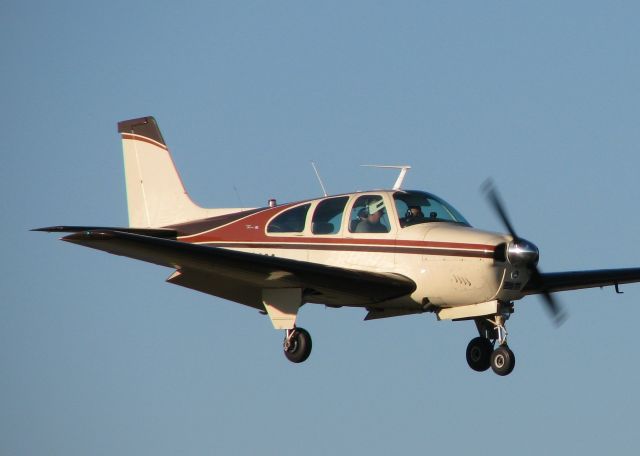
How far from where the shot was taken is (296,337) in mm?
23688

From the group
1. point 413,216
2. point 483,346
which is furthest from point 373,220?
point 483,346

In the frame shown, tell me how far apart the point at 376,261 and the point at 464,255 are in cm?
160

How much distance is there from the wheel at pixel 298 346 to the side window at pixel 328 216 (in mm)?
1817

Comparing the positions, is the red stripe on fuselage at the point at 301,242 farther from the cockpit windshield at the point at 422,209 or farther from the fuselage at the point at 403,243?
the cockpit windshield at the point at 422,209

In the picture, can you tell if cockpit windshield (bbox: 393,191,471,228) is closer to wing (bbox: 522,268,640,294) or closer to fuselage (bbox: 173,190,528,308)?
fuselage (bbox: 173,190,528,308)

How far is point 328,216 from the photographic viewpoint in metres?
24.0

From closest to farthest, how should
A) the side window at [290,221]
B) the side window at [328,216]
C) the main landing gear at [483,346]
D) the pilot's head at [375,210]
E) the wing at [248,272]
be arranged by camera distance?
the wing at [248,272]
the pilot's head at [375,210]
the side window at [328,216]
the main landing gear at [483,346]
the side window at [290,221]

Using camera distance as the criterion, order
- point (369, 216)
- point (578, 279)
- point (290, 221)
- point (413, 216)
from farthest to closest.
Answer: point (578, 279) → point (290, 221) → point (369, 216) → point (413, 216)

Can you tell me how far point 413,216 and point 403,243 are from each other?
57cm

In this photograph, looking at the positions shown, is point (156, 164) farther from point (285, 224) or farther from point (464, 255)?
point (464, 255)

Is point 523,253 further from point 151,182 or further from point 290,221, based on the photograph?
point 151,182

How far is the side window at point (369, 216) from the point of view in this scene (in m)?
23.4

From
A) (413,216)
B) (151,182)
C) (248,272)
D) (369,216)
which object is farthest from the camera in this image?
(151,182)

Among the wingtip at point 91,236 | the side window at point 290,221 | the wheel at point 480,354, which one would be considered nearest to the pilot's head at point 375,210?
the side window at point 290,221
